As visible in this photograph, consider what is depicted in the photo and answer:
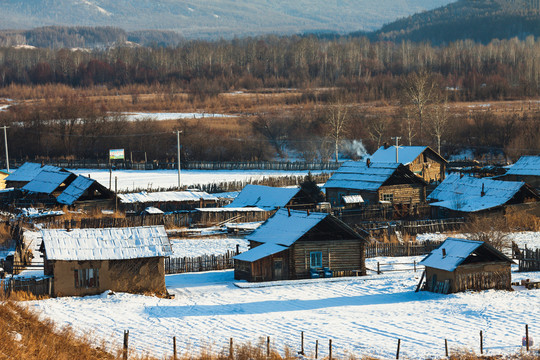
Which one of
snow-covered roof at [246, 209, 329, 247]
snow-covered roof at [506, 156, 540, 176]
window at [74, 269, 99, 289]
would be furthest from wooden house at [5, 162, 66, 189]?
snow-covered roof at [506, 156, 540, 176]

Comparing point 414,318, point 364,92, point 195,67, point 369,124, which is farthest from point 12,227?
point 195,67

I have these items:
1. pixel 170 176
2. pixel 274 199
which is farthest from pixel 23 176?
pixel 274 199

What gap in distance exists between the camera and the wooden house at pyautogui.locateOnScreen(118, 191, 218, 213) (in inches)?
1903

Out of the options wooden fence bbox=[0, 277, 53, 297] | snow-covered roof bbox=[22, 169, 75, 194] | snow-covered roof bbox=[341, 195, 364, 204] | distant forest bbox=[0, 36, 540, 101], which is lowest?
wooden fence bbox=[0, 277, 53, 297]

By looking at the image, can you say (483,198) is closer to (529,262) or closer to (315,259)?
(529,262)

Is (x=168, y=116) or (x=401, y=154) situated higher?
(x=168, y=116)

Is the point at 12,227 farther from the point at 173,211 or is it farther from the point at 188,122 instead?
the point at 188,122

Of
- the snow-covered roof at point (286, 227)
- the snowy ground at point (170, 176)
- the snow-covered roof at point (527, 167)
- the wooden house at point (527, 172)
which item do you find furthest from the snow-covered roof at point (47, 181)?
the snow-covered roof at point (527, 167)

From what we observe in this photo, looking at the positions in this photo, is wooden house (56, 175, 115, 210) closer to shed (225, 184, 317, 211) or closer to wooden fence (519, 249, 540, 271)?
shed (225, 184, 317, 211)

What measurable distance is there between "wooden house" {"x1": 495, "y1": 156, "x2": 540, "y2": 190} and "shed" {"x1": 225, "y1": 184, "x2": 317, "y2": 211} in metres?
15.1

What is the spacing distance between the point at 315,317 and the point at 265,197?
22589mm

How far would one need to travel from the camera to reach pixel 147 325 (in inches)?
963

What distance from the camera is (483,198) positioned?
4544 cm

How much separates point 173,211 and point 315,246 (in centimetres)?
1716
